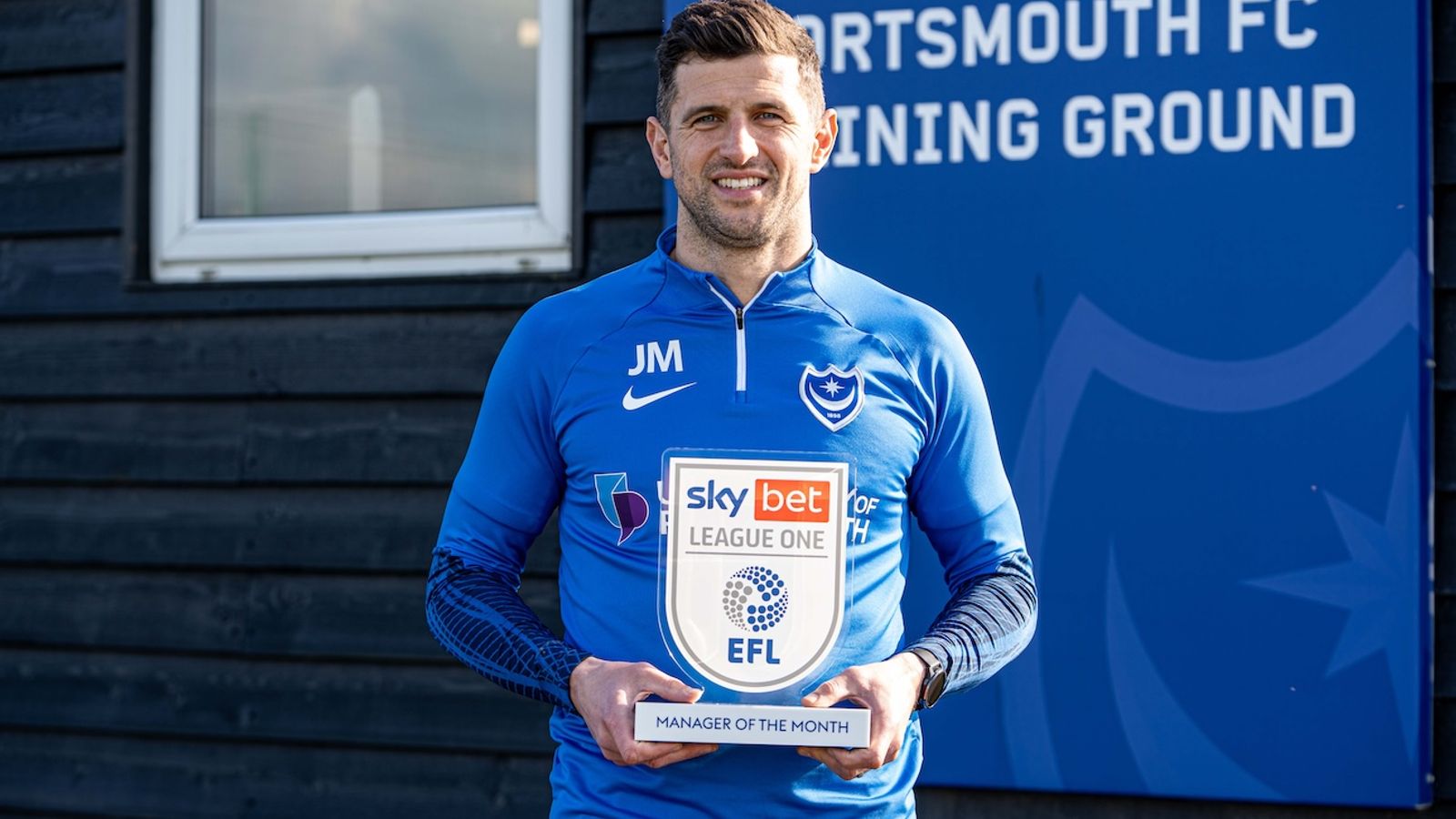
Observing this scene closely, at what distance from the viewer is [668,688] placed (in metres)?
1.49

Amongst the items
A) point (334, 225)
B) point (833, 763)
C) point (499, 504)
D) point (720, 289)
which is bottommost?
point (833, 763)

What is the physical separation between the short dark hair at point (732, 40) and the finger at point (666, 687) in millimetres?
678

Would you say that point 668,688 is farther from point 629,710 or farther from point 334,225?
point 334,225

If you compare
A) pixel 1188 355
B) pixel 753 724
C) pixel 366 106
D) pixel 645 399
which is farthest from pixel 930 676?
pixel 366 106

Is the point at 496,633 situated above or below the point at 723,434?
below

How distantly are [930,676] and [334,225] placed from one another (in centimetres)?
205

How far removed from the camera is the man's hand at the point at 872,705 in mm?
1469

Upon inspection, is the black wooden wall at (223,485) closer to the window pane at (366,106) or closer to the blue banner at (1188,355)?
A: the window pane at (366,106)

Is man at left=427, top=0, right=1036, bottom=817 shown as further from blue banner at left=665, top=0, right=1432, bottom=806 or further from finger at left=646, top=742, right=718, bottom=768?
blue banner at left=665, top=0, right=1432, bottom=806

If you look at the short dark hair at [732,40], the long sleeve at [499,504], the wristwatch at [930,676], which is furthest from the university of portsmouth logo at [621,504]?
the short dark hair at [732,40]

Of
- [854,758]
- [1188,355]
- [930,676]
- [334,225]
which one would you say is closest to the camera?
[854,758]

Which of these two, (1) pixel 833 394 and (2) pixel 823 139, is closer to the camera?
(1) pixel 833 394

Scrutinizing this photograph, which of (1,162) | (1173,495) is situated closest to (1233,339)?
(1173,495)

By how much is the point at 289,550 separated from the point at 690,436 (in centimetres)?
178
